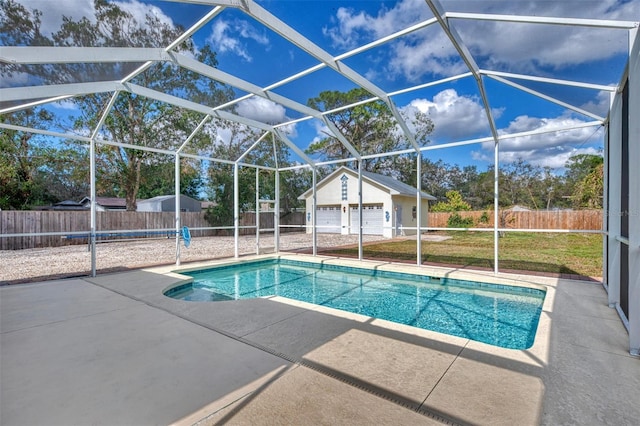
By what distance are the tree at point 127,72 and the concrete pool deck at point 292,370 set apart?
2.87 meters

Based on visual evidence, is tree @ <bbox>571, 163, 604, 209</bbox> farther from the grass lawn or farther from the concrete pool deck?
the concrete pool deck

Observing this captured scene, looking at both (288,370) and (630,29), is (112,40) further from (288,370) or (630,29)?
(630,29)

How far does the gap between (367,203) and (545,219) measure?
340 inches

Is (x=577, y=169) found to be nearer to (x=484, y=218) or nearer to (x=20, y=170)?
(x=484, y=218)

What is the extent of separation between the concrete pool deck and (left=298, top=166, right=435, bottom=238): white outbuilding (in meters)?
12.2

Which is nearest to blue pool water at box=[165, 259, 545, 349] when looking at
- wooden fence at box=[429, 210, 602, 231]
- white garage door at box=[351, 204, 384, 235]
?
wooden fence at box=[429, 210, 602, 231]

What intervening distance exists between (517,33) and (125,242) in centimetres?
1519

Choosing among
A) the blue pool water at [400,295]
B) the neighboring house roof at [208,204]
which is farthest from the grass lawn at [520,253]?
the neighboring house roof at [208,204]

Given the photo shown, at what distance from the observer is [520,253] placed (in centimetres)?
1004

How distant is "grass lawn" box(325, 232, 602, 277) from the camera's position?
742 cm

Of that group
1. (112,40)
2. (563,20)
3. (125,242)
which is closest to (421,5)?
(563,20)

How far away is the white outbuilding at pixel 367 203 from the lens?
16.1m

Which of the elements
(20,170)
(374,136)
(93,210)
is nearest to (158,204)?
(20,170)

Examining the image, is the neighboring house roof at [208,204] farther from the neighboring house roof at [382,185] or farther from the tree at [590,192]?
the tree at [590,192]
